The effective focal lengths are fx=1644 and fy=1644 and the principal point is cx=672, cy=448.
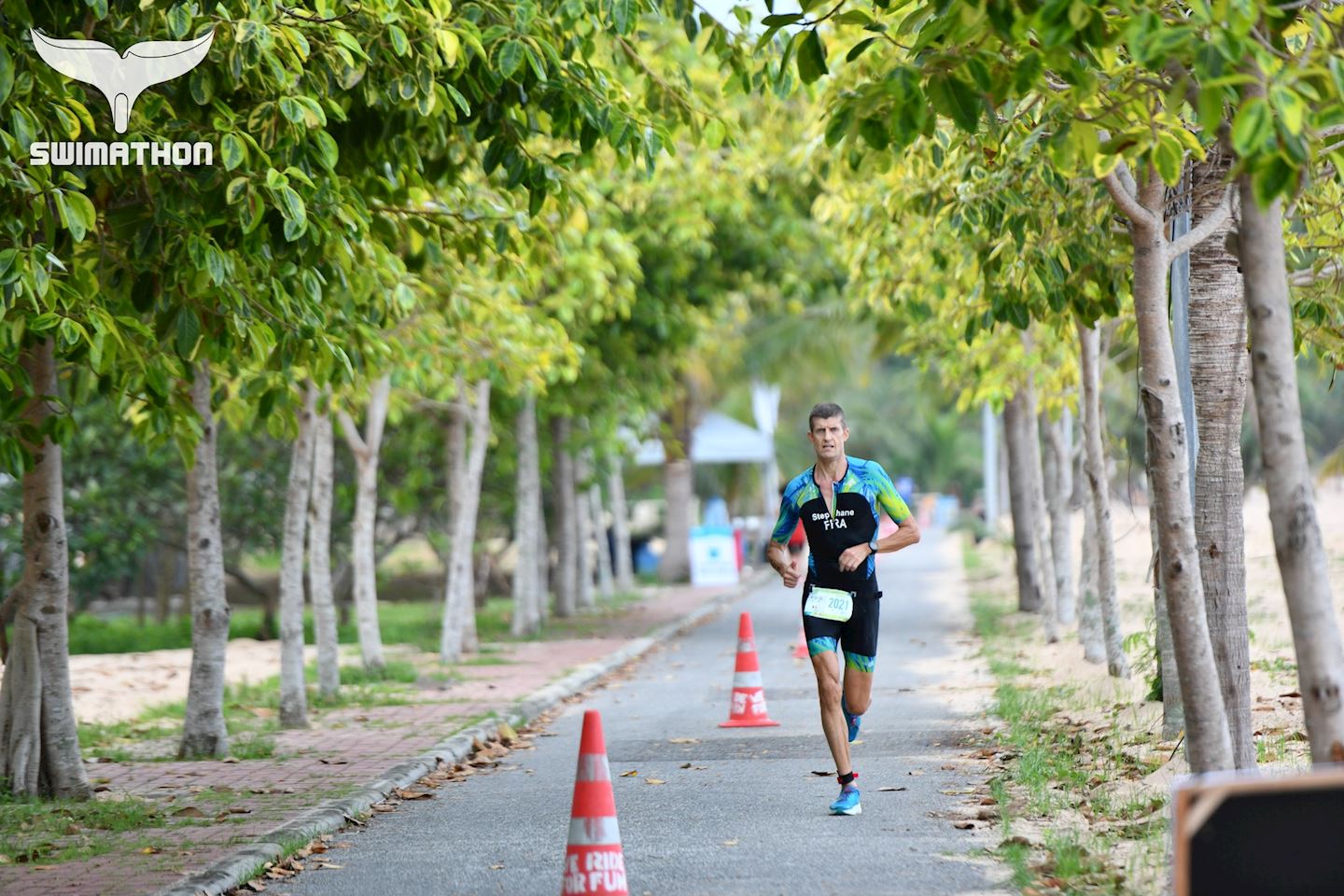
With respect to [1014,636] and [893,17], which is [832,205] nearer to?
[893,17]

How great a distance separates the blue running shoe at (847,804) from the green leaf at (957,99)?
3719mm

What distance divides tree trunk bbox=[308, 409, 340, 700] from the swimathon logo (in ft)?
21.5

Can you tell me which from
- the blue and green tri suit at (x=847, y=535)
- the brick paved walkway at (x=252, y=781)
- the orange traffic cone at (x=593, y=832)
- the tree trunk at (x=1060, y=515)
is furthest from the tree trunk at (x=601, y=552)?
the orange traffic cone at (x=593, y=832)

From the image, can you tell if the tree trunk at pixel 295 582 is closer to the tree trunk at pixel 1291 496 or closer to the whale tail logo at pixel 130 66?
the whale tail logo at pixel 130 66

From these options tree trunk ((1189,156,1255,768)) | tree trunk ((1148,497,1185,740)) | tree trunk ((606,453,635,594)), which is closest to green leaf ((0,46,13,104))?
tree trunk ((1189,156,1255,768))

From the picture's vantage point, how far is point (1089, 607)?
1502 cm

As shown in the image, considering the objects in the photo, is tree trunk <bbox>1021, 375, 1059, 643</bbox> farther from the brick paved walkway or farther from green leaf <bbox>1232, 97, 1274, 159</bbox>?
green leaf <bbox>1232, 97, 1274, 159</bbox>

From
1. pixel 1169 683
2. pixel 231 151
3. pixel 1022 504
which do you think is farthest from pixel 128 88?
pixel 1022 504

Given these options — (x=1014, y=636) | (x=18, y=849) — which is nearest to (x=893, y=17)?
(x=18, y=849)

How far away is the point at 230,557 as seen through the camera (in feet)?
83.0

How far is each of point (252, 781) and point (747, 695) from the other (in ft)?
12.5

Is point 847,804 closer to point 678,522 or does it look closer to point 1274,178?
point 1274,178

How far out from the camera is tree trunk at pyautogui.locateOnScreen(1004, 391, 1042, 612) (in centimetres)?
2180

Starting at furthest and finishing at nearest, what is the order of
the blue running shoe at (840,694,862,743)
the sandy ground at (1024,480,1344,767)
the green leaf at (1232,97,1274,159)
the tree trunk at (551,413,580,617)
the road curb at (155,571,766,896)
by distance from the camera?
the tree trunk at (551,413,580,617), the sandy ground at (1024,480,1344,767), the blue running shoe at (840,694,862,743), the road curb at (155,571,766,896), the green leaf at (1232,97,1274,159)
